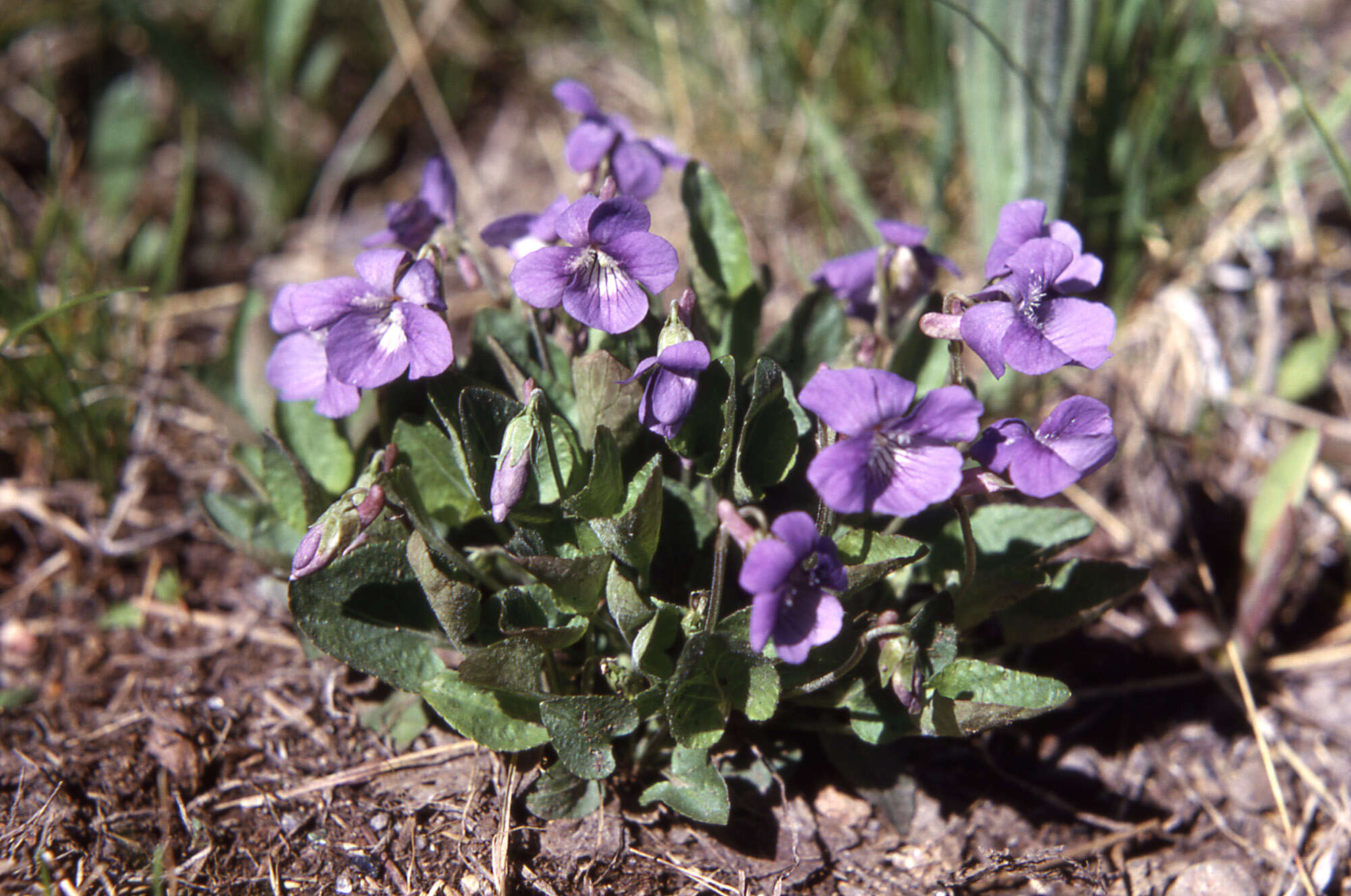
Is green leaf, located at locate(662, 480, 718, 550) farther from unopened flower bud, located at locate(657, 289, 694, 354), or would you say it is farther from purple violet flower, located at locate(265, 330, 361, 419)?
purple violet flower, located at locate(265, 330, 361, 419)

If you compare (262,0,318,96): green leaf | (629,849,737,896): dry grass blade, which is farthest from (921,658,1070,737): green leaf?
(262,0,318,96): green leaf

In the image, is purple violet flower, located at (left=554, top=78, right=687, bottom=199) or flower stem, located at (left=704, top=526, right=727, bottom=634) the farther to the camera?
purple violet flower, located at (left=554, top=78, right=687, bottom=199)

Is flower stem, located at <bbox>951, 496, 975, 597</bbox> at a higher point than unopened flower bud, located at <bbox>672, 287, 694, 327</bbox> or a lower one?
lower

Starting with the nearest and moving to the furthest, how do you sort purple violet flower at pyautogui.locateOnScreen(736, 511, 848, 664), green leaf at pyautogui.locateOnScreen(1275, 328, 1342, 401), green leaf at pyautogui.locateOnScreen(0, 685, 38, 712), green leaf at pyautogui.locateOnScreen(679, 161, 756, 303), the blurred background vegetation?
1. purple violet flower at pyautogui.locateOnScreen(736, 511, 848, 664)
2. green leaf at pyautogui.locateOnScreen(679, 161, 756, 303)
3. green leaf at pyautogui.locateOnScreen(0, 685, 38, 712)
4. the blurred background vegetation
5. green leaf at pyautogui.locateOnScreen(1275, 328, 1342, 401)

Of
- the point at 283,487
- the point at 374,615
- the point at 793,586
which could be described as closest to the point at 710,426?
the point at 793,586

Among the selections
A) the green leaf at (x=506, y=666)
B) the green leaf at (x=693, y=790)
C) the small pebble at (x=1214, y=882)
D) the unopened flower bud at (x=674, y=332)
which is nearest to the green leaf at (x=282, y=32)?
the unopened flower bud at (x=674, y=332)

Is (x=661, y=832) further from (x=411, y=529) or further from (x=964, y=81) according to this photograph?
(x=964, y=81)

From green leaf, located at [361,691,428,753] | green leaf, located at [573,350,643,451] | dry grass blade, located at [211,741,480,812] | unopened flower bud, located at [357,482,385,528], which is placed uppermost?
green leaf, located at [573,350,643,451]

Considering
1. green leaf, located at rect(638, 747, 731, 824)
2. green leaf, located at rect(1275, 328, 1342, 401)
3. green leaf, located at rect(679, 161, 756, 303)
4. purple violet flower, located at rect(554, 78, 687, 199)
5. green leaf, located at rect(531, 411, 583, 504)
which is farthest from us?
green leaf, located at rect(1275, 328, 1342, 401)

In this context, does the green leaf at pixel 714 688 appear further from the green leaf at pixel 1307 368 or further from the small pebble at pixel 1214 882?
the green leaf at pixel 1307 368
